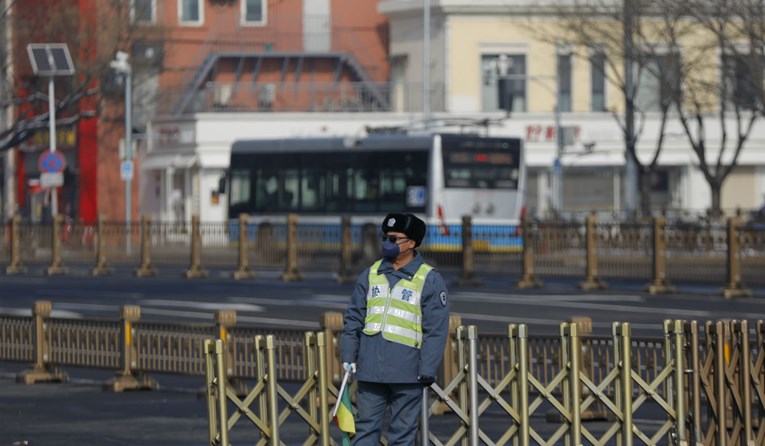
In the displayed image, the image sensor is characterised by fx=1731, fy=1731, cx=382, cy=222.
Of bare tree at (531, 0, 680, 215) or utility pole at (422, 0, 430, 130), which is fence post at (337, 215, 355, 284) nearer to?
bare tree at (531, 0, 680, 215)

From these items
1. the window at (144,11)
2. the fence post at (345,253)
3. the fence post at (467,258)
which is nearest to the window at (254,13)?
the window at (144,11)

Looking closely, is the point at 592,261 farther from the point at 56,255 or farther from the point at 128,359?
the point at 128,359

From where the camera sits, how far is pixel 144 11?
5766 centimetres

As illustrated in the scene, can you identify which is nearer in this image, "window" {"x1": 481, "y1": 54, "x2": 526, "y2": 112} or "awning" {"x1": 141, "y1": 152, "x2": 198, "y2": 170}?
"awning" {"x1": 141, "y1": 152, "x2": 198, "y2": 170}

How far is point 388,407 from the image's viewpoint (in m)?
10.8

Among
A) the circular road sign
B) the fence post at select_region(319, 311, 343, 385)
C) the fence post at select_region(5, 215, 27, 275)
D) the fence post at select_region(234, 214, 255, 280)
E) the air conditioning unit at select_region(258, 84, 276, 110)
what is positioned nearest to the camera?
the fence post at select_region(319, 311, 343, 385)

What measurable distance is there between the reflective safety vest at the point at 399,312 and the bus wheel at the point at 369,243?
98.0 ft

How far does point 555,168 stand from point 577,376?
48.3 m

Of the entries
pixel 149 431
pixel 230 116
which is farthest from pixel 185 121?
pixel 149 431

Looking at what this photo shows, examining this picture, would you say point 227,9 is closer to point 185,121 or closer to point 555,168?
point 185,121

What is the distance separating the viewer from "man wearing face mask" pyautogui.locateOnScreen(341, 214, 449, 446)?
10305mm

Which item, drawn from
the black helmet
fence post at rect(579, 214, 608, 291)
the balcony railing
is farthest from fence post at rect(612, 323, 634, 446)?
the balcony railing

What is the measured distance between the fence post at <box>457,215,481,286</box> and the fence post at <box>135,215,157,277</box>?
8245 mm

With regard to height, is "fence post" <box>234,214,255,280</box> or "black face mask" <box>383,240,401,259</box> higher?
"black face mask" <box>383,240,401,259</box>
